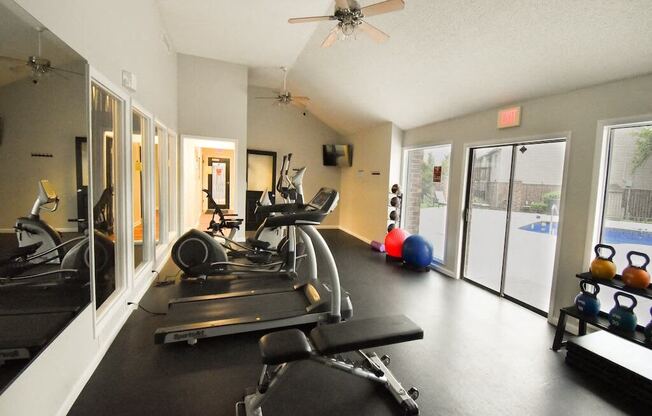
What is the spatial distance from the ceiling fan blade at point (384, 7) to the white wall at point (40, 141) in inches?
87.4

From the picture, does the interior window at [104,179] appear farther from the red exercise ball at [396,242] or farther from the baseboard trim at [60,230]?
the red exercise ball at [396,242]

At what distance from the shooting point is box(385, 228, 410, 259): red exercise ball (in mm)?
5258

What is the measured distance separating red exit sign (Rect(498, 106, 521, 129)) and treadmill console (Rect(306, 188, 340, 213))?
2564mm

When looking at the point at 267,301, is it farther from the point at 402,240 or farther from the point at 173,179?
the point at 173,179

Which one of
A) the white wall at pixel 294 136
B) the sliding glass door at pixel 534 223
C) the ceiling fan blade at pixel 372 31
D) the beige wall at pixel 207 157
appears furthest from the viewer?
the beige wall at pixel 207 157

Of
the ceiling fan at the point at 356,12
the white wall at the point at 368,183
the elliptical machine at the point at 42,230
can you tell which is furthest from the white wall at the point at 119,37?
the white wall at the point at 368,183

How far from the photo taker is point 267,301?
2939 mm

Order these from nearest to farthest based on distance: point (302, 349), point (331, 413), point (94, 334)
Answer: point (302, 349)
point (331, 413)
point (94, 334)

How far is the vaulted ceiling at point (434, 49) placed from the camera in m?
2.35

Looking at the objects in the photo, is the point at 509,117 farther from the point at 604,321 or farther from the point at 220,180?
the point at 220,180

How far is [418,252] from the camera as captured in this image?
4734 millimetres

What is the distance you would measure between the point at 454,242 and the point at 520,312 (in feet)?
Result: 4.49

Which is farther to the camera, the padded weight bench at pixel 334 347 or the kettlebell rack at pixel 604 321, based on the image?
the kettlebell rack at pixel 604 321

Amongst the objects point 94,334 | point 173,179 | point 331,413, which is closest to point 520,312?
point 331,413
